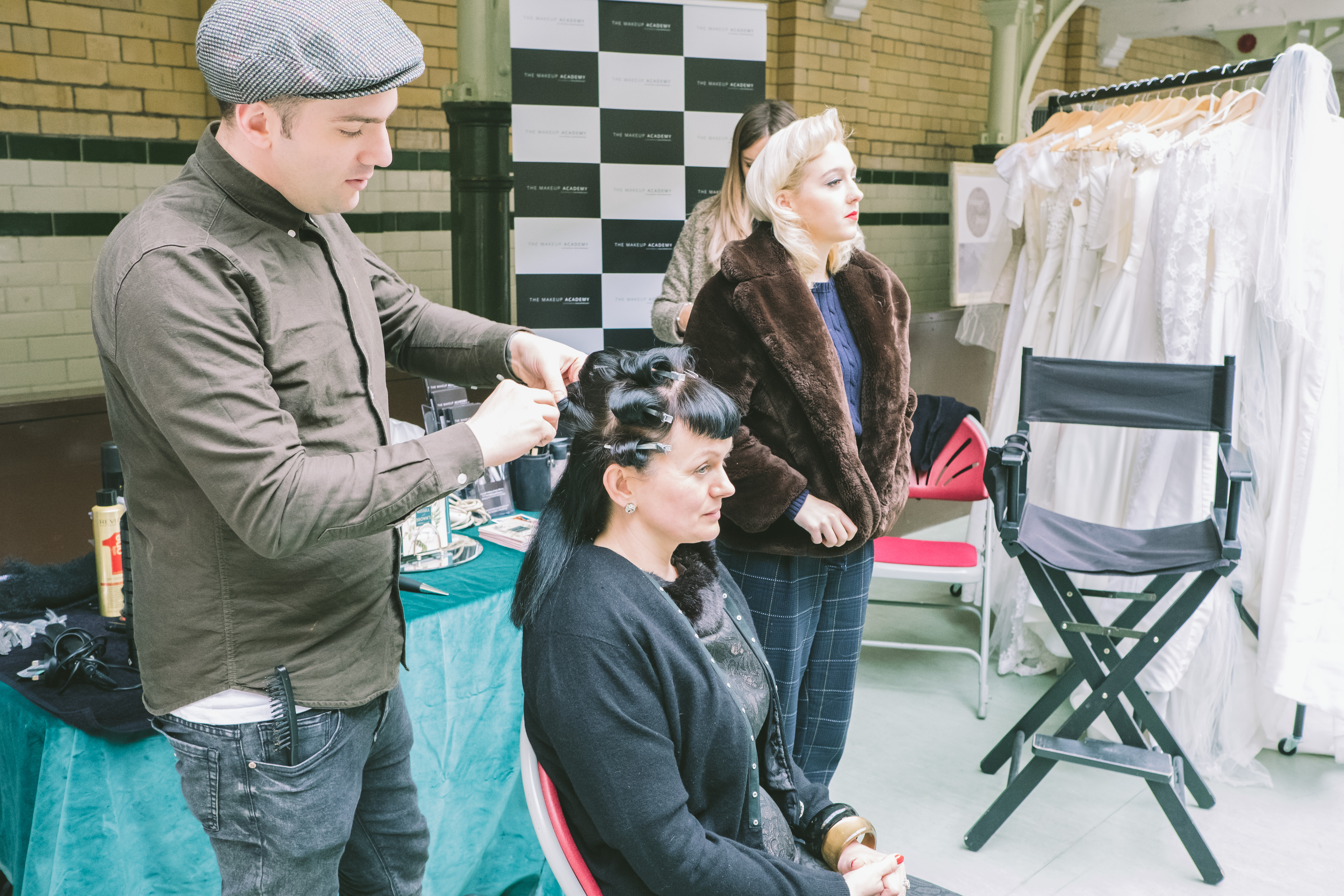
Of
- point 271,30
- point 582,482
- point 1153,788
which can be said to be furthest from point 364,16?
point 1153,788

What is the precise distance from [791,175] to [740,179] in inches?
33.8

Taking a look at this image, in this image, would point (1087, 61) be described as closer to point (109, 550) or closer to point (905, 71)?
point (905, 71)

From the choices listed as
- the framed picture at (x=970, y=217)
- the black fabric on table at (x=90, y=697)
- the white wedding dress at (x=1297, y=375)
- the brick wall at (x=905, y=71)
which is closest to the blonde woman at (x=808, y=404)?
the black fabric on table at (x=90, y=697)

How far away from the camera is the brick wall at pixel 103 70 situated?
334 cm

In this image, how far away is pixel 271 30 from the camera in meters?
1.00

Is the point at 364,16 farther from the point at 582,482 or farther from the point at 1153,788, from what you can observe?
the point at 1153,788

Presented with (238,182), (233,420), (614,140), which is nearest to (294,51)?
(238,182)

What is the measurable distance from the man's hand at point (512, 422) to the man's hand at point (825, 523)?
33.7 inches

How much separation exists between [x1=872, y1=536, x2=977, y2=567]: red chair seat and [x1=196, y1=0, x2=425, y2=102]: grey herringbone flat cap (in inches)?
97.4

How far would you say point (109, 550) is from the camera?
5.79 ft

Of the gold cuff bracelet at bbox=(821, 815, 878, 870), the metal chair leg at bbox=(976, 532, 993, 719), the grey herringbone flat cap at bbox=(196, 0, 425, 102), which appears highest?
the grey herringbone flat cap at bbox=(196, 0, 425, 102)

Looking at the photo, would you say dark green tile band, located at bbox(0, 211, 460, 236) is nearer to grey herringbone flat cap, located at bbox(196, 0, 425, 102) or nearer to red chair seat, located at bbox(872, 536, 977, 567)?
red chair seat, located at bbox(872, 536, 977, 567)

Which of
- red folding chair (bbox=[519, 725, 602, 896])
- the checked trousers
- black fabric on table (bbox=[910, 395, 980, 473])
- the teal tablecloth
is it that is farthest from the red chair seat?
red folding chair (bbox=[519, 725, 602, 896])

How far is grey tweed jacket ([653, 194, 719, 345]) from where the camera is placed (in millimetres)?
2850
